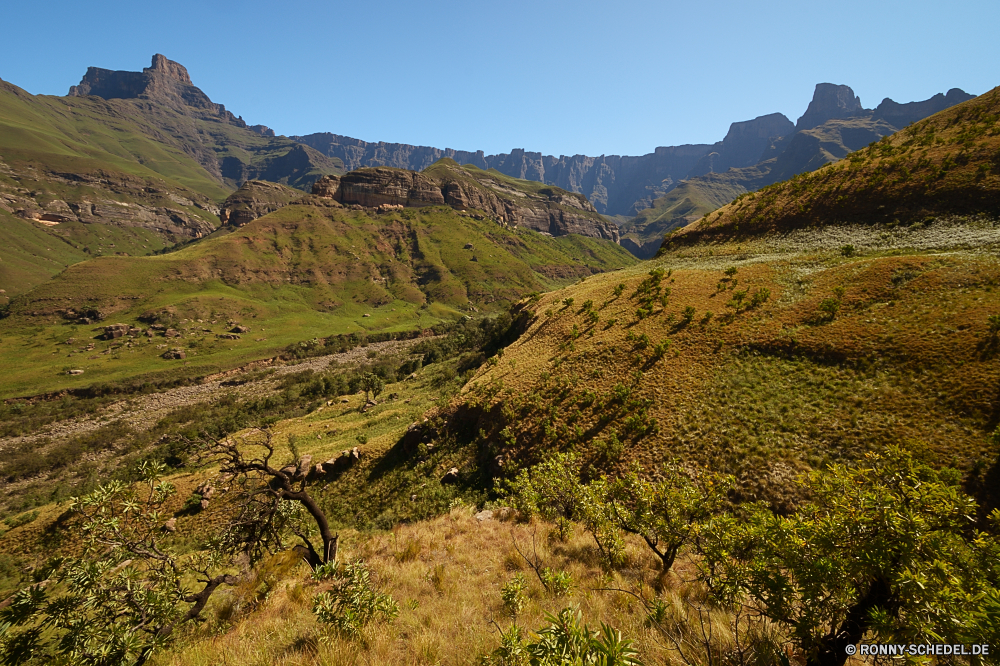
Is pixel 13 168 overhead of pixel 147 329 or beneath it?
overhead

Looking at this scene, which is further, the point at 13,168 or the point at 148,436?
the point at 13,168

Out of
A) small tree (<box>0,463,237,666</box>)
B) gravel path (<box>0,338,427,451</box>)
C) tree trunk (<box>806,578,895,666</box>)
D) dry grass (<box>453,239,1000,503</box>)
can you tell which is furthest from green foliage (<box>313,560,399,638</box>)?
gravel path (<box>0,338,427,451</box>)

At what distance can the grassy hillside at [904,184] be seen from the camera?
25.1 m

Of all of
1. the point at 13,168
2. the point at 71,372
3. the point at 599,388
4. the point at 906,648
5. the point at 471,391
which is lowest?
the point at 71,372

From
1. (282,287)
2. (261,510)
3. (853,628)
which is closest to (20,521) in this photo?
(261,510)

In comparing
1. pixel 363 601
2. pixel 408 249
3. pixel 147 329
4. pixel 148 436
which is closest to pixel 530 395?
pixel 363 601

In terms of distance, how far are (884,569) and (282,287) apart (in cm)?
15086

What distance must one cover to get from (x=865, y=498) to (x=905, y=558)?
2.09 feet

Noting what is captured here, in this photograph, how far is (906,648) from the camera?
370 cm

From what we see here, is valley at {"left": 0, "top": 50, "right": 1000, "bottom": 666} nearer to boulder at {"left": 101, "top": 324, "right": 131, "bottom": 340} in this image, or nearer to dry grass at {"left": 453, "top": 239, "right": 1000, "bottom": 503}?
dry grass at {"left": 453, "top": 239, "right": 1000, "bottom": 503}

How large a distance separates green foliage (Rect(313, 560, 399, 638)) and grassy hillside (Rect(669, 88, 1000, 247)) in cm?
4088

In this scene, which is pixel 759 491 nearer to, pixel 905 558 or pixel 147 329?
pixel 905 558

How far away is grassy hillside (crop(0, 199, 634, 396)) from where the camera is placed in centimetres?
8300

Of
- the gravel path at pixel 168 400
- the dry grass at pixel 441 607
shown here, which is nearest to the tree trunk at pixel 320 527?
the dry grass at pixel 441 607
